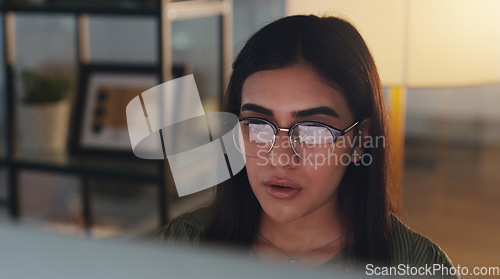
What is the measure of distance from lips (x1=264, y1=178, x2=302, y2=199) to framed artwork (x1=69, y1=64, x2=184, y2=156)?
2.42ft

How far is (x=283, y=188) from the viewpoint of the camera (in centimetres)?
42

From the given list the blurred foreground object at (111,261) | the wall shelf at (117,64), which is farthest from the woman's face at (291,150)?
the wall shelf at (117,64)

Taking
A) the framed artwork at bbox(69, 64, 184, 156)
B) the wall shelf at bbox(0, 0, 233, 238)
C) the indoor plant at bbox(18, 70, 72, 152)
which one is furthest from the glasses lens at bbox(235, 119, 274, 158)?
the indoor plant at bbox(18, 70, 72, 152)

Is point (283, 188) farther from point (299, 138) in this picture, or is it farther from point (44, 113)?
point (44, 113)

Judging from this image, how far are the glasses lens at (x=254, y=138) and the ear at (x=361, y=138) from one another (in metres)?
0.07

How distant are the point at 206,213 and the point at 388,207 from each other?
0.52 feet

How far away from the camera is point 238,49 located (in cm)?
49

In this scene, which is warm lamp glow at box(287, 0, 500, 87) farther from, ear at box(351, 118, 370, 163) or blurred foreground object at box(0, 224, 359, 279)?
blurred foreground object at box(0, 224, 359, 279)

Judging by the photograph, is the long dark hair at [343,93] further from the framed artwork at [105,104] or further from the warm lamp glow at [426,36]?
the framed artwork at [105,104]

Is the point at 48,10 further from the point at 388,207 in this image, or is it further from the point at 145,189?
the point at 388,207

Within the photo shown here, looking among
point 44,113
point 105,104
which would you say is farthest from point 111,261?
point 44,113

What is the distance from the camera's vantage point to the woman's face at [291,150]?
1.38 ft

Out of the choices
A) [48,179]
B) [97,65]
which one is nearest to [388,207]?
[97,65]

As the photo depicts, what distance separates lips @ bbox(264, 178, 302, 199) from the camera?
0.42 m
